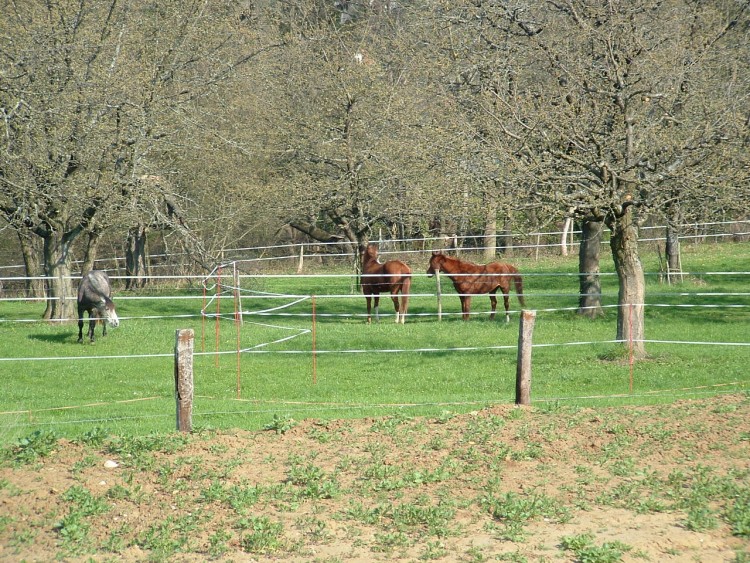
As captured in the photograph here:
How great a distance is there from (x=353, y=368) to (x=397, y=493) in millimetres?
9163

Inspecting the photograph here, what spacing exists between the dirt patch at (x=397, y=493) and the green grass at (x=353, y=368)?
849 mm

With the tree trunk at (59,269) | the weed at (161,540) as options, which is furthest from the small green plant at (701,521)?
the tree trunk at (59,269)

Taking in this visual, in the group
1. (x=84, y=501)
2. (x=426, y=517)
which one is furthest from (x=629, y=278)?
(x=84, y=501)

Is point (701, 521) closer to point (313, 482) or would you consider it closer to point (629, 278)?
point (313, 482)

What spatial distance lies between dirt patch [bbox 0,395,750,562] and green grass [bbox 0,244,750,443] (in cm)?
85

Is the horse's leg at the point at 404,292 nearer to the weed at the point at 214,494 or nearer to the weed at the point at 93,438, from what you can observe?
the weed at the point at 93,438

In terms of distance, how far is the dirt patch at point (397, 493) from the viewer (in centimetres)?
599

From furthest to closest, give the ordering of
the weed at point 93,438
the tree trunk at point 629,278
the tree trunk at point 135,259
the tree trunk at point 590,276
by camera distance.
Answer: the tree trunk at point 135,259 < the tree trunk at point 590,276 < the tree trunk at point 629,278 < the weed at point 93,438

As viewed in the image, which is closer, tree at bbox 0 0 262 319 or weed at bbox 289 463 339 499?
weed at bbox 289 463 339 499

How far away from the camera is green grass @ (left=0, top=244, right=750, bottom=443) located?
38.0ft

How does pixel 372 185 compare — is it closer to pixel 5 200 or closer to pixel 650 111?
pixel 5 200

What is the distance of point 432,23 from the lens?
19.0m

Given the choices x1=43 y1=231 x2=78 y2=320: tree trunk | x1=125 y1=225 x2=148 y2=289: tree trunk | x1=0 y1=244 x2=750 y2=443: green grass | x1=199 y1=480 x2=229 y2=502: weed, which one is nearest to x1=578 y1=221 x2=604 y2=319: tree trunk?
x1=0 y1=244 x2=750 y2=443: green grass

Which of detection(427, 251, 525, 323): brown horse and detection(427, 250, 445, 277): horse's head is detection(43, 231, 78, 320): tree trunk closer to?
detection(427, 250, 445, 277): horse's head
